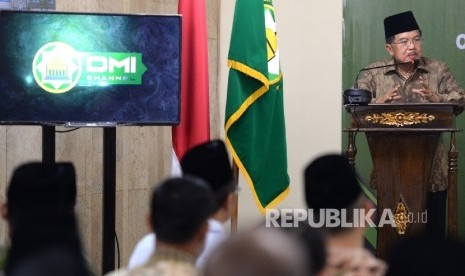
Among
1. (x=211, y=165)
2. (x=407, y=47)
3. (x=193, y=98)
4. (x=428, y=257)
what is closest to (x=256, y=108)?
(x=193, y=98)

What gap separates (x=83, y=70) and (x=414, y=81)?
2.66m

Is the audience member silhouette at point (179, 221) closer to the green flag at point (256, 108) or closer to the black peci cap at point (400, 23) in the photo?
the green flag at point (256, 108)

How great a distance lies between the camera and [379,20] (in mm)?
7473

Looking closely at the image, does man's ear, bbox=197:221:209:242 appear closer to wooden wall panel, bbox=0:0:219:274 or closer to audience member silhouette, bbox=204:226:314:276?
audience member silhouette, bbox=204:226:314:276

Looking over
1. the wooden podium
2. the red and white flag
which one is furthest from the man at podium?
the red and white flag

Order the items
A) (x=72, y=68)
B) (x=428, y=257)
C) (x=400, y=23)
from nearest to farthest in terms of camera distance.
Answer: (x=428, y=257) → (x=72, y=68) → (x=400, y=23)

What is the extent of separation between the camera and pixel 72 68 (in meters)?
4.62

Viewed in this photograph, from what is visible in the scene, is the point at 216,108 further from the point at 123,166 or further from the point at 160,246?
the point at 160,246

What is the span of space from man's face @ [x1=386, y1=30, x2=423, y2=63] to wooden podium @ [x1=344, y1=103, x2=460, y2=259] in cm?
84

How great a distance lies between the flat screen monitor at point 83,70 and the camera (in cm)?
462

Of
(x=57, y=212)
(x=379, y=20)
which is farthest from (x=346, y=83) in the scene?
(x=57, y=212)

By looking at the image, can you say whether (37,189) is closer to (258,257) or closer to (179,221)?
(179,221)

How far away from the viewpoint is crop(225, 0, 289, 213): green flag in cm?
556

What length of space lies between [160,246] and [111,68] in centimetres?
234
